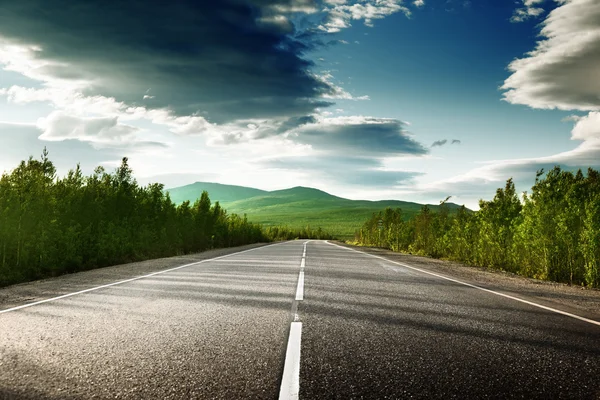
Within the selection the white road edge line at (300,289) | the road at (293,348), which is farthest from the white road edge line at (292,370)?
the white road edge line at (300,289)

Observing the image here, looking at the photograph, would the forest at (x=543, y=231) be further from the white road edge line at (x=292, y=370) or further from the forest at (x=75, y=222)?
the forest at (x=75, y=222)

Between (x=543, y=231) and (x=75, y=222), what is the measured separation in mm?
16810

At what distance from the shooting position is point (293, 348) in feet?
13.7

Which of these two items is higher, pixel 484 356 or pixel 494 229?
pixel 494 229

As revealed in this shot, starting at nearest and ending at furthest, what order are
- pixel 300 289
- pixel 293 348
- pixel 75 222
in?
1. pixel 293 348
2. pixel 300 289
3. pixel 75 222

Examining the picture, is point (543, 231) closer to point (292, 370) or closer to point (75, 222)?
point (292, 370)

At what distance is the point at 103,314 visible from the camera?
5.91m

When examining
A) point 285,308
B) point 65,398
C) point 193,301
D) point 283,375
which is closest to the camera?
point 65,398

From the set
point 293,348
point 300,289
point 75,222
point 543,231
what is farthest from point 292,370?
point 75,222

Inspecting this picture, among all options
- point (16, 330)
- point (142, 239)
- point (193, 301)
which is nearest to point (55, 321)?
point (16, 330)

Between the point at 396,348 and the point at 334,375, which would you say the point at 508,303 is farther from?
the point at 334,375

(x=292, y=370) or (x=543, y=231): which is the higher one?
(x=543, y=231)

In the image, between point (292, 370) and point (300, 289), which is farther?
point (300, 289)

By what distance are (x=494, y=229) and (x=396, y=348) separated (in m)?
16.3
